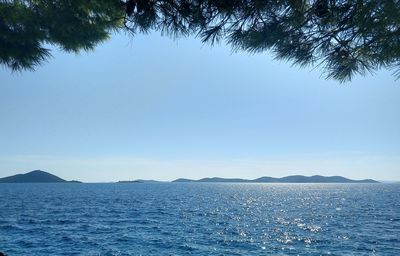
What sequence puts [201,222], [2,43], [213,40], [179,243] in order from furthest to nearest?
[201,222], [179,243], [2,43], [213,40]

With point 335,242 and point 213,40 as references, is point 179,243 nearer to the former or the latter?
point 335,242

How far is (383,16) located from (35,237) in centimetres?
4139

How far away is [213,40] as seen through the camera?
533 cm

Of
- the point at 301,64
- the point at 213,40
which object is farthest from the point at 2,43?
the point at 301,64

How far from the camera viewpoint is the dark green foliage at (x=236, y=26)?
14.3 feet

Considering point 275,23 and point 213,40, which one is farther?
point 213,40

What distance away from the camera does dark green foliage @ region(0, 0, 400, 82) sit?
4.36m

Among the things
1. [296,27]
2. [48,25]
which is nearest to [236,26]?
[296,27]

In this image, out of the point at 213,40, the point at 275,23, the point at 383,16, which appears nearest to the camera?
the point at 383,16

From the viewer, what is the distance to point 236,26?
5.21 meters

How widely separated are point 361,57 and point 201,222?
47.5 meters

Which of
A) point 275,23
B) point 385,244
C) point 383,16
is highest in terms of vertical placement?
point 275,23

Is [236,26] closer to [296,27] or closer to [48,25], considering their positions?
[296,27]

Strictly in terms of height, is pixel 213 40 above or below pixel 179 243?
above
